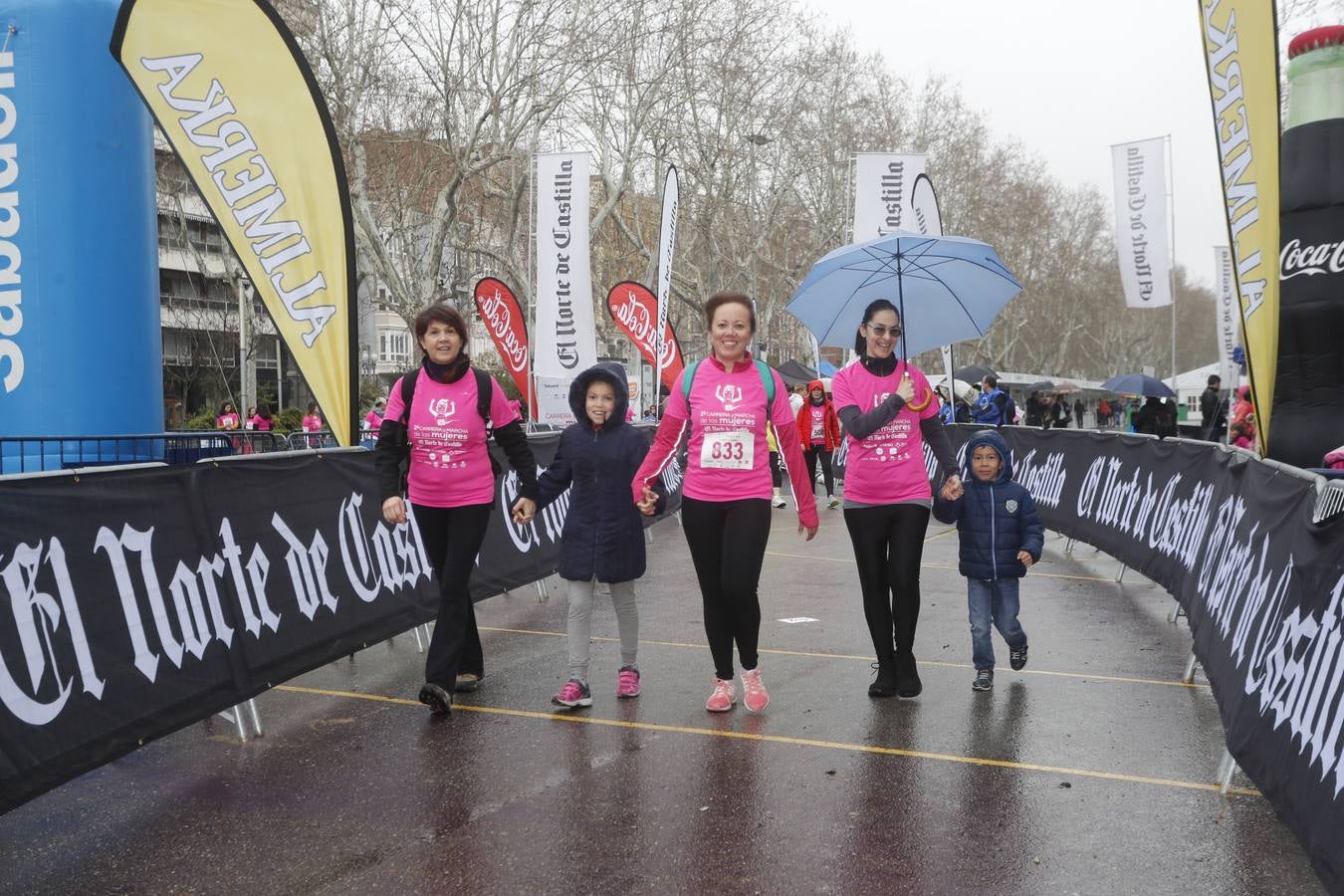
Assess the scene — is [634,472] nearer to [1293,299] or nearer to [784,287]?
[1293,299]

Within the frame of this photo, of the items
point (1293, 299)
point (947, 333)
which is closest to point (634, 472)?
point (947, 333)

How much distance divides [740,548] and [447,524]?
153 cm

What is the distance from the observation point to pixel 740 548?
5.56m

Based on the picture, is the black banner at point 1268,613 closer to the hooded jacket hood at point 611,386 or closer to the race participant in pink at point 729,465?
the race participant in pink at point 729,465

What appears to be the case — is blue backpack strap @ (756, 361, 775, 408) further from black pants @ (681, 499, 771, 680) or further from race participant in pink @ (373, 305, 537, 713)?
race participant in pink @ (373, 305, 537, 713)

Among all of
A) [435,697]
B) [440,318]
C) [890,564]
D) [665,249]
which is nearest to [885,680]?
[890,564]

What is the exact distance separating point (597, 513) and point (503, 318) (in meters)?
15.4

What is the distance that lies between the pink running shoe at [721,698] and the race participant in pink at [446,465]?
4.17 ft

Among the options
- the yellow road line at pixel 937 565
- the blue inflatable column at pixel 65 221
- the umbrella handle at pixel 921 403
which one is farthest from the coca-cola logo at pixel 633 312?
the umbrella handle at pixel 921 403

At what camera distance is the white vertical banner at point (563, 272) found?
47.5 feet

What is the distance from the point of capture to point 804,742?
209 inches

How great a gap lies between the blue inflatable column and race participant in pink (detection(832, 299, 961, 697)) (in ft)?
23.3

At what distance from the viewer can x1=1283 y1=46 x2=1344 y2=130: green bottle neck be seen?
9.23 m

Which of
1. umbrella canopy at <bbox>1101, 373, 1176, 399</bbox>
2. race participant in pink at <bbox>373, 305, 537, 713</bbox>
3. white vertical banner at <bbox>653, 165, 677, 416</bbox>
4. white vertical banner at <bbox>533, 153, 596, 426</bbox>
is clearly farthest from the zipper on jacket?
umbrella canopy at <bbox>1101, 373, 1176, 399</bbox>
